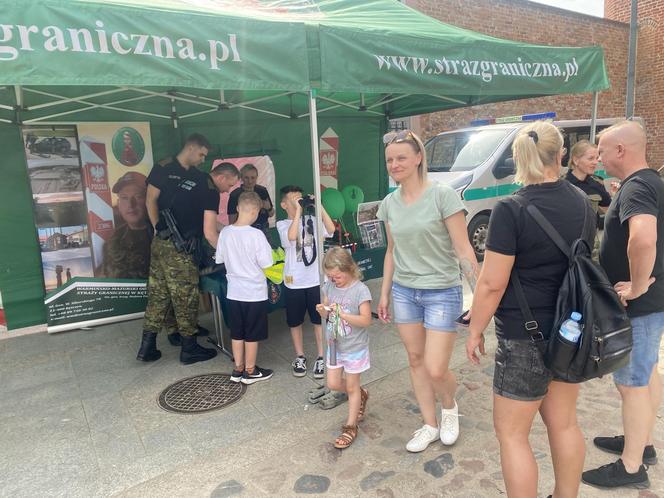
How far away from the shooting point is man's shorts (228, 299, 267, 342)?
366cm

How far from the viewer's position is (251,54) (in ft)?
9.20

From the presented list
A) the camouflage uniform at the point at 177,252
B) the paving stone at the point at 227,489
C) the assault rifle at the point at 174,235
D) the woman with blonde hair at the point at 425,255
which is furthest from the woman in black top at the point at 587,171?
the paving stone at the point at 227,489

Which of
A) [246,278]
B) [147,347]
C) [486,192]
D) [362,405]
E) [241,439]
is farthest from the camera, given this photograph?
[486,192]

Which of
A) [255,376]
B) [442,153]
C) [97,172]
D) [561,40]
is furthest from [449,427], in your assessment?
[561,40]

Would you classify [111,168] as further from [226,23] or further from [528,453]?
[528,453]

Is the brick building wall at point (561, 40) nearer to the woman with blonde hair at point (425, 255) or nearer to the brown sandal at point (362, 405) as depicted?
the brown sandal at point (362, 405)

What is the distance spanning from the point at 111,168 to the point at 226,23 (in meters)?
2.67

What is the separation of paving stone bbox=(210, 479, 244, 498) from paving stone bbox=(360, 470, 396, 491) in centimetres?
63

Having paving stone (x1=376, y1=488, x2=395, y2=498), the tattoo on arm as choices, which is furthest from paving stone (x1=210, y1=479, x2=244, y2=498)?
the tattoo on arm

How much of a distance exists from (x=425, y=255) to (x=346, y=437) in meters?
1.19

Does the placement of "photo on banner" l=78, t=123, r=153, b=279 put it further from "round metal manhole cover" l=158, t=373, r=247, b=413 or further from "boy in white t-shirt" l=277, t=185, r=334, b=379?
"boy in white t-shirt" l=277, t=185, r=334, b=379

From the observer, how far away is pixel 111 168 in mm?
4801

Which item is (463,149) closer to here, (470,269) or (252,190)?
(252,190)

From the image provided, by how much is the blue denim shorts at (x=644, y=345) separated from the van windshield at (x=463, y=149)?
222 inches
